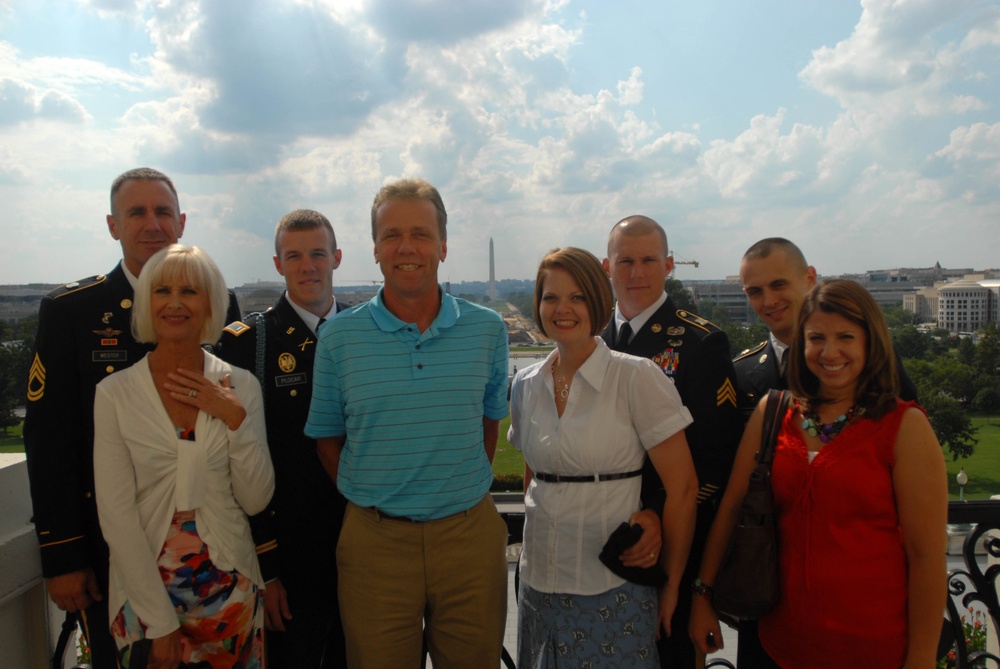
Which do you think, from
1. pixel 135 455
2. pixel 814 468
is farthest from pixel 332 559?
Result: pixel 814 468

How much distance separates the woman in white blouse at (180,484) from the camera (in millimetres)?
2295

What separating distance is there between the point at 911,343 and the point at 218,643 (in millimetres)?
69683

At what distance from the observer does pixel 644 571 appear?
7.75ft

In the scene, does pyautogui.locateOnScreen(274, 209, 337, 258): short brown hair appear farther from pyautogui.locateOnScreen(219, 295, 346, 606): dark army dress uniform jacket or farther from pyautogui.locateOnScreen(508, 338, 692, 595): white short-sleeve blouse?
pyautogui.locateOnScreen(508, 338, 692, 595): white short-sleeve blouse

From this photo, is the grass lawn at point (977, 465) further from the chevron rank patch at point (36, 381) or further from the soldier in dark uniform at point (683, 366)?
the chevron rank patch at point (36, 381)

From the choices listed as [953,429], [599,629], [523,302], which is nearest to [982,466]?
[953,429]

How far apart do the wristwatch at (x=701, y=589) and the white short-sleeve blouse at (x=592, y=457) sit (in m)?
0.45

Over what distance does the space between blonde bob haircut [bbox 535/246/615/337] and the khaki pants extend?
86 cm

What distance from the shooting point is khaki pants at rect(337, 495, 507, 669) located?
2480mm

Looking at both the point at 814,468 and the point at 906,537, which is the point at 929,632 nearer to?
the point at 906,537

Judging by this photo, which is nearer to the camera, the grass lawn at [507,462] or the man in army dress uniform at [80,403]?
the man in army dress uniform at [80,403]

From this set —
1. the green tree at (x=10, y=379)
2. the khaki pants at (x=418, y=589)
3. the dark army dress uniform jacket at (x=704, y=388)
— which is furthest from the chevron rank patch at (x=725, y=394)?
the green tree at (x=10, y=379)

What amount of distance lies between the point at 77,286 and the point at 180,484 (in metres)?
1.19

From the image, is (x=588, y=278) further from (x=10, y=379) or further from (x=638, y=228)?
(x=10, y=379)
